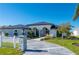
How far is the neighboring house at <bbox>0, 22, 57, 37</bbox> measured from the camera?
1356cm

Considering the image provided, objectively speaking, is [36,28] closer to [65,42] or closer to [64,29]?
[64,29]

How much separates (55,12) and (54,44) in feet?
3.36

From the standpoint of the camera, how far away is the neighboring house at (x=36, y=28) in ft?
44.5

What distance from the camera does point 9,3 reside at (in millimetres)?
13445

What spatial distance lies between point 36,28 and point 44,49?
2.37 feet

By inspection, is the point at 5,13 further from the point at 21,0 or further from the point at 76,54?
the point at 76,54

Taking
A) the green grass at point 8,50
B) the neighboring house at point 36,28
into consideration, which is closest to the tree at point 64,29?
the neighboring house at point 36,28

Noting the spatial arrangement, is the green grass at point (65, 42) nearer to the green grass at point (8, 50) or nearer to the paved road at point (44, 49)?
the paved road at point (44, 49)

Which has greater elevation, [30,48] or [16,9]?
[16,9]

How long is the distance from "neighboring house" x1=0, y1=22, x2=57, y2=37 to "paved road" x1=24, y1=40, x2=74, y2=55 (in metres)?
0.31

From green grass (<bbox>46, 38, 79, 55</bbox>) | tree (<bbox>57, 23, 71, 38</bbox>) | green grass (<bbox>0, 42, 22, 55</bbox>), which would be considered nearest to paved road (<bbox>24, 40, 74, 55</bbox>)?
green grass (<bbox>46, 38, 79, 55</bbox>)

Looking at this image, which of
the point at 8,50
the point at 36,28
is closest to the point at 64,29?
the point at 36,28
